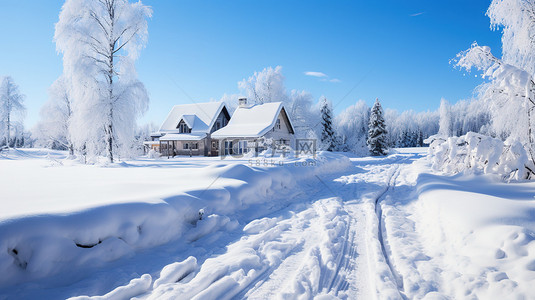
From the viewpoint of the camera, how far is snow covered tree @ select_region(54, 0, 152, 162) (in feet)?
49.0

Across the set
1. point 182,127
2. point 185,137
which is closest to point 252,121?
point 185,137

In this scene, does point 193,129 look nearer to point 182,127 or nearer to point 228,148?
point 182,127

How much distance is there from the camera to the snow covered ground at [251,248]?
270cm

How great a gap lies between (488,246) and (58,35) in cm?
2103

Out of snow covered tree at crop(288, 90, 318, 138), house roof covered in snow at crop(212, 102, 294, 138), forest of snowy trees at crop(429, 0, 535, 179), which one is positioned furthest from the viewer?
snow covered tree at crop(288, 90, 318, 138)

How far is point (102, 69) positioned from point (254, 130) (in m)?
12.4

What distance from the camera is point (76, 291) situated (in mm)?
2662

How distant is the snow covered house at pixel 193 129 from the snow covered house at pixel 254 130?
2.24 meters

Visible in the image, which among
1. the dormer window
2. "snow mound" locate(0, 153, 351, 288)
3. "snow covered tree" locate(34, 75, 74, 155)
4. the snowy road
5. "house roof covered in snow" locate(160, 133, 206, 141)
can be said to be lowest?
the snowy road

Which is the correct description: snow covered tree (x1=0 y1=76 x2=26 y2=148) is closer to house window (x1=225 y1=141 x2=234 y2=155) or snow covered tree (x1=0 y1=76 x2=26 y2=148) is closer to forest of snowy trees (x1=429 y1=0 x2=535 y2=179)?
house window (x1=225 y1=141 x2=234 y2=155)

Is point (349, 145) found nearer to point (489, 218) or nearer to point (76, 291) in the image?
point (489, 218)

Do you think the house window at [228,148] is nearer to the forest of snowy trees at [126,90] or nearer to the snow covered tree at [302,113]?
the forest of snowy trees at [126,90]

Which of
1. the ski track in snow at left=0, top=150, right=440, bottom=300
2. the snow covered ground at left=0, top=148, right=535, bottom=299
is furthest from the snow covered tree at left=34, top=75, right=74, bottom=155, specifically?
the ski track in snow at left=0, top=150, right=440, bottom=300

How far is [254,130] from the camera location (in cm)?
2288
